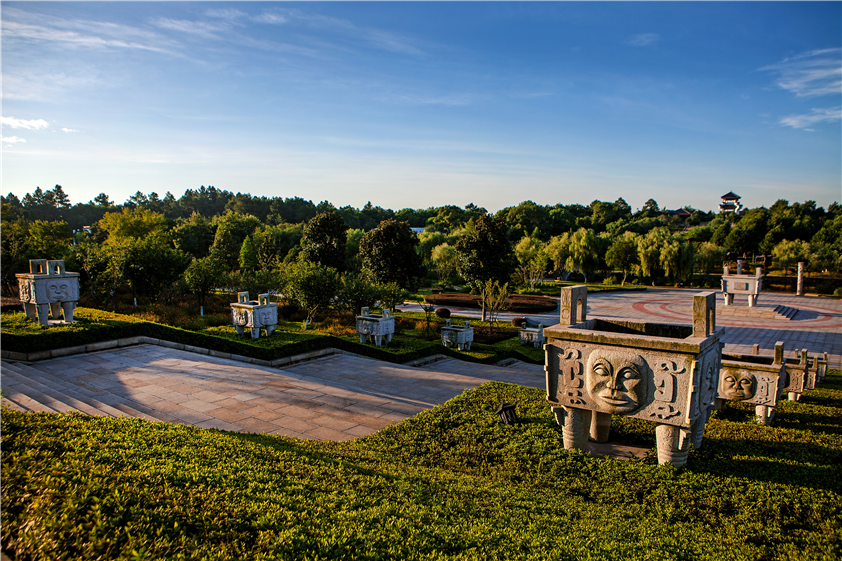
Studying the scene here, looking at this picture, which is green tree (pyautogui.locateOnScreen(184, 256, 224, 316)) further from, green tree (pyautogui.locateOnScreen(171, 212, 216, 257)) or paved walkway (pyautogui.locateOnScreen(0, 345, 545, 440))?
green tree (pyautogui.locateOnScreen(171, 212, 216, 257))

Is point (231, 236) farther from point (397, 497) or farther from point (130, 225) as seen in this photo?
point (397, 497)

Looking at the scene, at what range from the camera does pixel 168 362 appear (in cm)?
951

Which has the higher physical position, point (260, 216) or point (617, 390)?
point (260, 216)

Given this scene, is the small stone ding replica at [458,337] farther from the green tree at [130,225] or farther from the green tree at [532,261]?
the green tree at [130,225]

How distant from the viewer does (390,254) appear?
22.0 m

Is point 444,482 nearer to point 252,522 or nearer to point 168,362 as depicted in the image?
point 252,522

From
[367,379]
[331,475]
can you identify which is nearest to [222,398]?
[367,379]

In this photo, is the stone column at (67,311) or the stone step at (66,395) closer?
the stone step at (66,395)

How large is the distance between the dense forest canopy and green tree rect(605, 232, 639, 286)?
0.09m

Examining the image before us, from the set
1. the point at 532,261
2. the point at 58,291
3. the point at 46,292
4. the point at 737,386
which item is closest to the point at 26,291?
the point at 46,292

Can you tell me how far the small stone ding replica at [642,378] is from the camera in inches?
166

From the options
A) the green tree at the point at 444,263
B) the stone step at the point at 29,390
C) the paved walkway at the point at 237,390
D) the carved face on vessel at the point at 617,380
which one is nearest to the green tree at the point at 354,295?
the paved walkway at the point at 237,390

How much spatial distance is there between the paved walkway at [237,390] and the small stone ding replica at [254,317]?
1.66 metres

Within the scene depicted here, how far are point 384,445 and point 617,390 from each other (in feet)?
8.67
